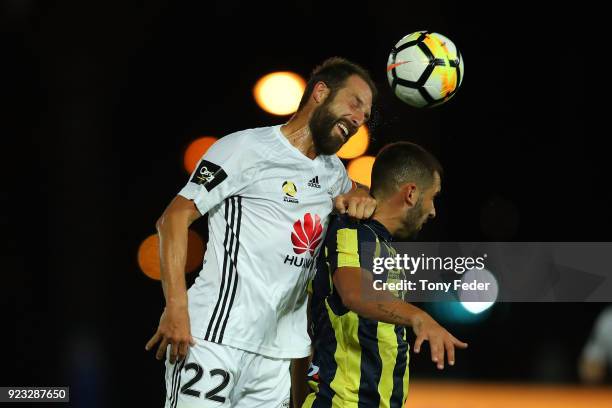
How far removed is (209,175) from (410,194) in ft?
3.21

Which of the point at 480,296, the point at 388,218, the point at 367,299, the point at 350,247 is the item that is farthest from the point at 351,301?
the point at 480,296

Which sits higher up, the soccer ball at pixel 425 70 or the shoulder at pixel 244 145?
the soccer ball at pixel 425 70

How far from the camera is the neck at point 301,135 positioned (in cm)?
429

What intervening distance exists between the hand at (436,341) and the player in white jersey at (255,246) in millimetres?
886

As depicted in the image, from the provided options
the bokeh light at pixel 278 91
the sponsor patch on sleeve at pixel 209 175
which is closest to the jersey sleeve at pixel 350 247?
the sponsor patch on sleeve at pixel 209 175

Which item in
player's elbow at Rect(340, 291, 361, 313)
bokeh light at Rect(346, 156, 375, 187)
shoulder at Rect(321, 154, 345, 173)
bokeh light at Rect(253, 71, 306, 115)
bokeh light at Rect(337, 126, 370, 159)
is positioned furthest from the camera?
bokeh light at Rect(346, 156, 375, 187)

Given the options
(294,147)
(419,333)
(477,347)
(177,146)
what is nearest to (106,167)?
(177,146)

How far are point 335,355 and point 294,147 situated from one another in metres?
1.07

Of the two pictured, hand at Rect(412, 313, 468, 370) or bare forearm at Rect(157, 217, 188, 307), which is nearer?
hand at Rect(412, 313, 468, 370)

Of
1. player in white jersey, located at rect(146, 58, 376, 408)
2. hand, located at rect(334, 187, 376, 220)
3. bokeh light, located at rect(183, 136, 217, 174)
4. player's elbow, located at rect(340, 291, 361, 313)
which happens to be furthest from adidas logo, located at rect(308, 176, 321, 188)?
bokeh light, located at rect(183, 136, 217, 174)

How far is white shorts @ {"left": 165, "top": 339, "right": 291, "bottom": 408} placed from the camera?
3.89m

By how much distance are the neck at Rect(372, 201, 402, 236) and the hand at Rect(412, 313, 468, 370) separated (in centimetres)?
90

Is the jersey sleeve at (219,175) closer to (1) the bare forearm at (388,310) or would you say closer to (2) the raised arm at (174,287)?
(2) the raised arm at (174,287)

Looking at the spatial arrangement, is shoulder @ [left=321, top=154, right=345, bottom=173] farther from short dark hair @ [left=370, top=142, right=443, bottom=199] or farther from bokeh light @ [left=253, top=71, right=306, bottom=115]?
bokeh light @ [left=253, top=71, right=306, bottom=115]
